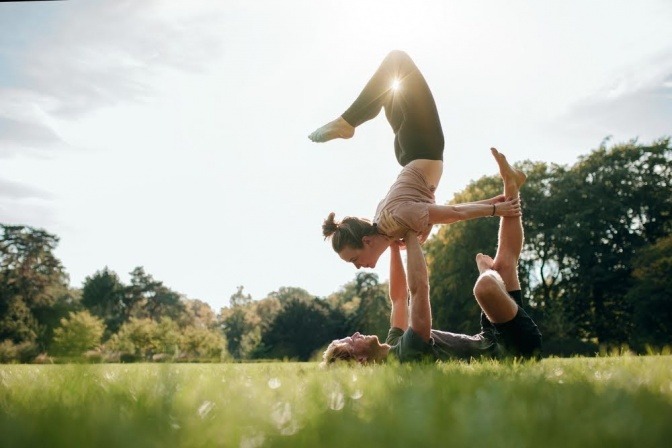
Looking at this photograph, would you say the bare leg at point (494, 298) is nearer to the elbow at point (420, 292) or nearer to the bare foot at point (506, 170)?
the elbow at point (420, 292)

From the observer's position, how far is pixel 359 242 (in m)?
5.16

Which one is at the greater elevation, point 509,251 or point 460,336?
point 509,251

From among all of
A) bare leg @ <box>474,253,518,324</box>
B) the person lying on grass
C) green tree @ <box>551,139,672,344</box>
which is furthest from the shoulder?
green tree @ <box>551,139,672,344</box>

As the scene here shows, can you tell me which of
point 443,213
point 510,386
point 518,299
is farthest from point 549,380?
point 518,299

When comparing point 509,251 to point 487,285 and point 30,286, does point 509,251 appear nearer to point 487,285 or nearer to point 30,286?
point 487,285

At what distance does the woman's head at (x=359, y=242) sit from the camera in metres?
5.14

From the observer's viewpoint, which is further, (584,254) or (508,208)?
(584,254)

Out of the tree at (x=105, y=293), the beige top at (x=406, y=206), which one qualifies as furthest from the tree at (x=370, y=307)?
the beige top at (x=406, y=206)

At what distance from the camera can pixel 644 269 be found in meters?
30.3

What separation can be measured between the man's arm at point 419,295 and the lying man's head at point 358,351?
0.43m

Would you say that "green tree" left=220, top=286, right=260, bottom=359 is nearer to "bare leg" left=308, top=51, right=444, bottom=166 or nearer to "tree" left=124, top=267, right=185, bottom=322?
"tree" left=124, top=267, right=185, bottom=322

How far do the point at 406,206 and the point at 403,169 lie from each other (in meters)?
0.68

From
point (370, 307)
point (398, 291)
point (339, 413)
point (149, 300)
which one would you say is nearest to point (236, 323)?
point (149, 300)

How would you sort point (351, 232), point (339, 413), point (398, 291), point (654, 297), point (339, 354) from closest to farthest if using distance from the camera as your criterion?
point (339, 413) → point (339, 354) → point (351, 232) → point (398, 291) → point (654, 297)
